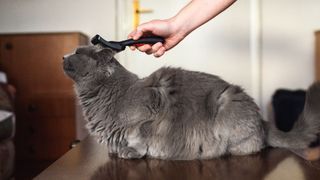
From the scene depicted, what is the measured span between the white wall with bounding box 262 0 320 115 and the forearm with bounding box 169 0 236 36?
5.93ft

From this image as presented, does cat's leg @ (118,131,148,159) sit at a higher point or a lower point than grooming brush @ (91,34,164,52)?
lower

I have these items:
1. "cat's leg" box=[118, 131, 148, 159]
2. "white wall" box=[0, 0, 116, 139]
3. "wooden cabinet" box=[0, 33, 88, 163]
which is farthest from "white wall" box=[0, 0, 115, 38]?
"cat's leg" box=[118, 131, 148, 159]

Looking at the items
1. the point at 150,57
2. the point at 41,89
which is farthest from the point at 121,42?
the point at 150,57

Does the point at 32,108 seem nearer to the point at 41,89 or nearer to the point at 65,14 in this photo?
the point at 41,89

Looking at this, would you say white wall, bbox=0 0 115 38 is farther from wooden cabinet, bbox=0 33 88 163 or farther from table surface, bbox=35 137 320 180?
table surface, bbox=35 137 320 180

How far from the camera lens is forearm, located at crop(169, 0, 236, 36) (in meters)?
0.87

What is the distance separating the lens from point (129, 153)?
73 cm

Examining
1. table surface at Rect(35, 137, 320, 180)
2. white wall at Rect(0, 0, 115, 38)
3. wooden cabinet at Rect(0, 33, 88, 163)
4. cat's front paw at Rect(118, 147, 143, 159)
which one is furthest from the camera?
white wall at Rect(0, 0, 115, 38)

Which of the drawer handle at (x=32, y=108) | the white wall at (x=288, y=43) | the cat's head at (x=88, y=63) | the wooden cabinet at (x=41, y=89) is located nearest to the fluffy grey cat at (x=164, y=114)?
the cat's head at (x=88, y=63)

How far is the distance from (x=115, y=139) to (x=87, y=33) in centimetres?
203

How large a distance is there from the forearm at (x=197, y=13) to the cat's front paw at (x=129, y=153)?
35 centimetres

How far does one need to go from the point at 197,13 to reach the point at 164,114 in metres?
0.30

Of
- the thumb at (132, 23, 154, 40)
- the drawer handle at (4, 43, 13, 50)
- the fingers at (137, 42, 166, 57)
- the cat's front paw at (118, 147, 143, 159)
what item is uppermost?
the drawer handle at (4, 43, 13, 50)

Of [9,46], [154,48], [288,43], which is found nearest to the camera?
[154,48]
